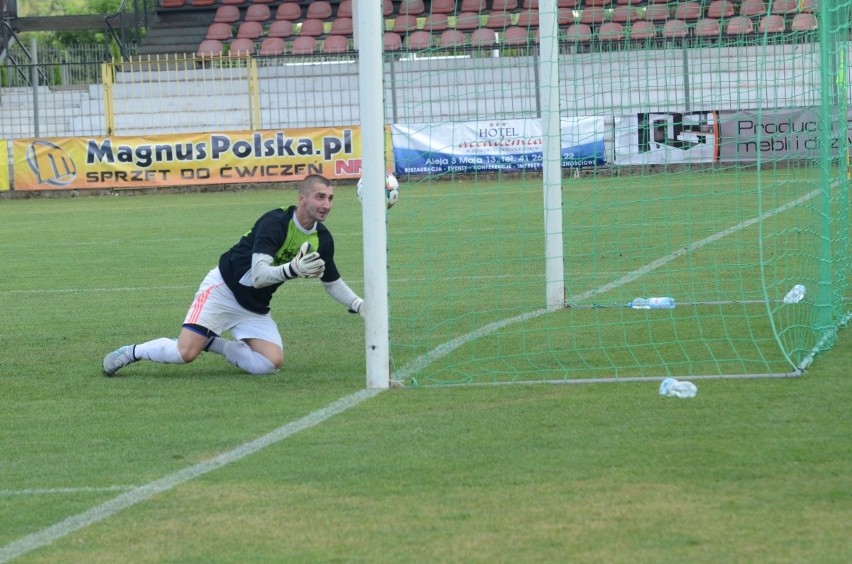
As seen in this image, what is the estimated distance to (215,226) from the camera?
18938mm

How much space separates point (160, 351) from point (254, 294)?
668 millimetres

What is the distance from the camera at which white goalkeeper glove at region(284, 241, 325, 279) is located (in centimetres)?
703

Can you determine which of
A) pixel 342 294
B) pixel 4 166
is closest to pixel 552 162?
pixel 342 294

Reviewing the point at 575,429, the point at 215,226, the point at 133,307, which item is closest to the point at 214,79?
the point at 215,226

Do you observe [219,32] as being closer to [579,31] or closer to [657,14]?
[657,14]

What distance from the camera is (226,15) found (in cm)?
3588

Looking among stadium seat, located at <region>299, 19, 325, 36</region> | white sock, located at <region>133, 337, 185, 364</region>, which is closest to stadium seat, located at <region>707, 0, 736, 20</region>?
white sock, located at <region>133, 337, 185, 364</region>

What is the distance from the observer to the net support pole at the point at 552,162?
9.78m

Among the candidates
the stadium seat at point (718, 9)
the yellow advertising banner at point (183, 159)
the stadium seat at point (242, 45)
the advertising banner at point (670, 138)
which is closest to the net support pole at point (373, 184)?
the advertising banner at point (670, 138)

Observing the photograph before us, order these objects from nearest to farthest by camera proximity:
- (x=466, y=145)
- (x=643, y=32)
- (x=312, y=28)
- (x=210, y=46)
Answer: (x=643, y=32) → (x=466, y=145) → (x=210, y=46) → (x=312, y=28)

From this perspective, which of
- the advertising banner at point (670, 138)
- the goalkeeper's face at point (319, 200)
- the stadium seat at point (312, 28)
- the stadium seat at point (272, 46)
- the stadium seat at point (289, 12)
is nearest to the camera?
the goalkeeper's face at point (319, 200)

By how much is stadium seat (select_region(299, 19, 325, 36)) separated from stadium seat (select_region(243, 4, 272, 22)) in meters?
1.60

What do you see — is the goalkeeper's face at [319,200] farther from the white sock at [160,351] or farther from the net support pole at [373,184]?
the white sock at [160,351]

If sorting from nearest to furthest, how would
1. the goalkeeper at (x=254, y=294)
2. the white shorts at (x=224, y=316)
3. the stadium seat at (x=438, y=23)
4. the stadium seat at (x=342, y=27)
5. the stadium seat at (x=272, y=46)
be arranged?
the goalkeeper at (x=254, y=294), the white shorts at (x=224, y=316), the stadium seat at (x=438, y=23), the stadium seat at (x=272, y=46), the stadium seat at (x=342, y=27)
